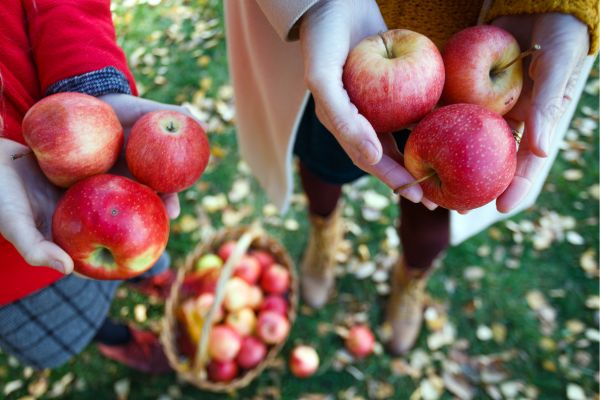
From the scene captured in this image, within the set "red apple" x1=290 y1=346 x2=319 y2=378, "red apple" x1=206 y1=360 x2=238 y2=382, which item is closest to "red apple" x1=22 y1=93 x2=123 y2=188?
"red apple" x1=206 y1=360 x2=238 y2=382

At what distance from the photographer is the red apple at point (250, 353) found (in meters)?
1.96

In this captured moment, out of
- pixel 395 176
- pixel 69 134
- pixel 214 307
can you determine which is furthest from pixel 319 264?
pixel 69 134

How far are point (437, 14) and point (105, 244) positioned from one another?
100cm

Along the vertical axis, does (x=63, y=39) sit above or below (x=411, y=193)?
above

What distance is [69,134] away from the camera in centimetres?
111

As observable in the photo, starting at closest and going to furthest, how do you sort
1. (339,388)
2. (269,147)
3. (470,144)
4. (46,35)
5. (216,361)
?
(470,144), (46,35), (269,147), (216,361), (339,388)

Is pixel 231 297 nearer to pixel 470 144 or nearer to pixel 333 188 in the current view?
pixel 333 188

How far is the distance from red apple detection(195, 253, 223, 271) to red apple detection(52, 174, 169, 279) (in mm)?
945

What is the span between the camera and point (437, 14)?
1.21 metres

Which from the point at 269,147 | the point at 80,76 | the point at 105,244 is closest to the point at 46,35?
the point at 80,76

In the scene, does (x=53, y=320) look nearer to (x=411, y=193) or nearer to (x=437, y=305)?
(x=411, y=193)

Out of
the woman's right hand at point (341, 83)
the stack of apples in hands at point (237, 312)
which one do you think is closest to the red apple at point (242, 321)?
the stack of apples in hands at point (237, 312)

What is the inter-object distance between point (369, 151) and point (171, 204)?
606mm

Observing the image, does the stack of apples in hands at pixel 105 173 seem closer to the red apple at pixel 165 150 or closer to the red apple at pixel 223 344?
the red apple at pixel 165 150
